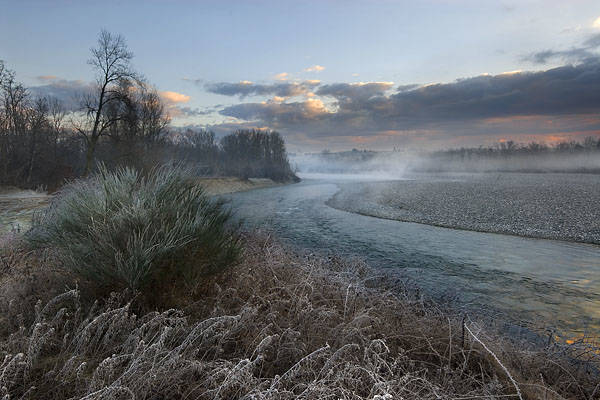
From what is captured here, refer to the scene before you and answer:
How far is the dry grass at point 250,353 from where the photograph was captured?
2.98 metres

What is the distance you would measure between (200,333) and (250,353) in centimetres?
72

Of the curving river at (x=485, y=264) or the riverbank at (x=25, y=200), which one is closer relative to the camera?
the curving river at (x=485, y=264)

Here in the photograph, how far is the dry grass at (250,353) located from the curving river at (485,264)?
2648 mm

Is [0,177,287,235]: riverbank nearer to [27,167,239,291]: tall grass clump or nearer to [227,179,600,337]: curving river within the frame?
[27,167,239,291]: tall grass clump

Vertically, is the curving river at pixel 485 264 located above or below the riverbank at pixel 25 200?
below

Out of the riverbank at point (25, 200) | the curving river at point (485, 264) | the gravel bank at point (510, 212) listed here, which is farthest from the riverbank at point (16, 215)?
the gravel bank at point (510, 212)

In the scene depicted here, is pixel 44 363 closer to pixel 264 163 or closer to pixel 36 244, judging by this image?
pixel 36 244

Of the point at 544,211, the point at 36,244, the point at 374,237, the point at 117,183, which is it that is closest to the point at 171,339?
the point at 117,183

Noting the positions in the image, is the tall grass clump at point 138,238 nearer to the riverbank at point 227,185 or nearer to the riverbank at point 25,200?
the riverbank at point 25,200

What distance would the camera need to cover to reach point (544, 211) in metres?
23.7

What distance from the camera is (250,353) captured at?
4.00m

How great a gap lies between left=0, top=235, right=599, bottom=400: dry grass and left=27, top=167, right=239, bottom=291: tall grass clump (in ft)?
1.23

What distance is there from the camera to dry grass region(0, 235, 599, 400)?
298 cm

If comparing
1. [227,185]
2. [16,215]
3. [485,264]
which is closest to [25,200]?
[16,215]
